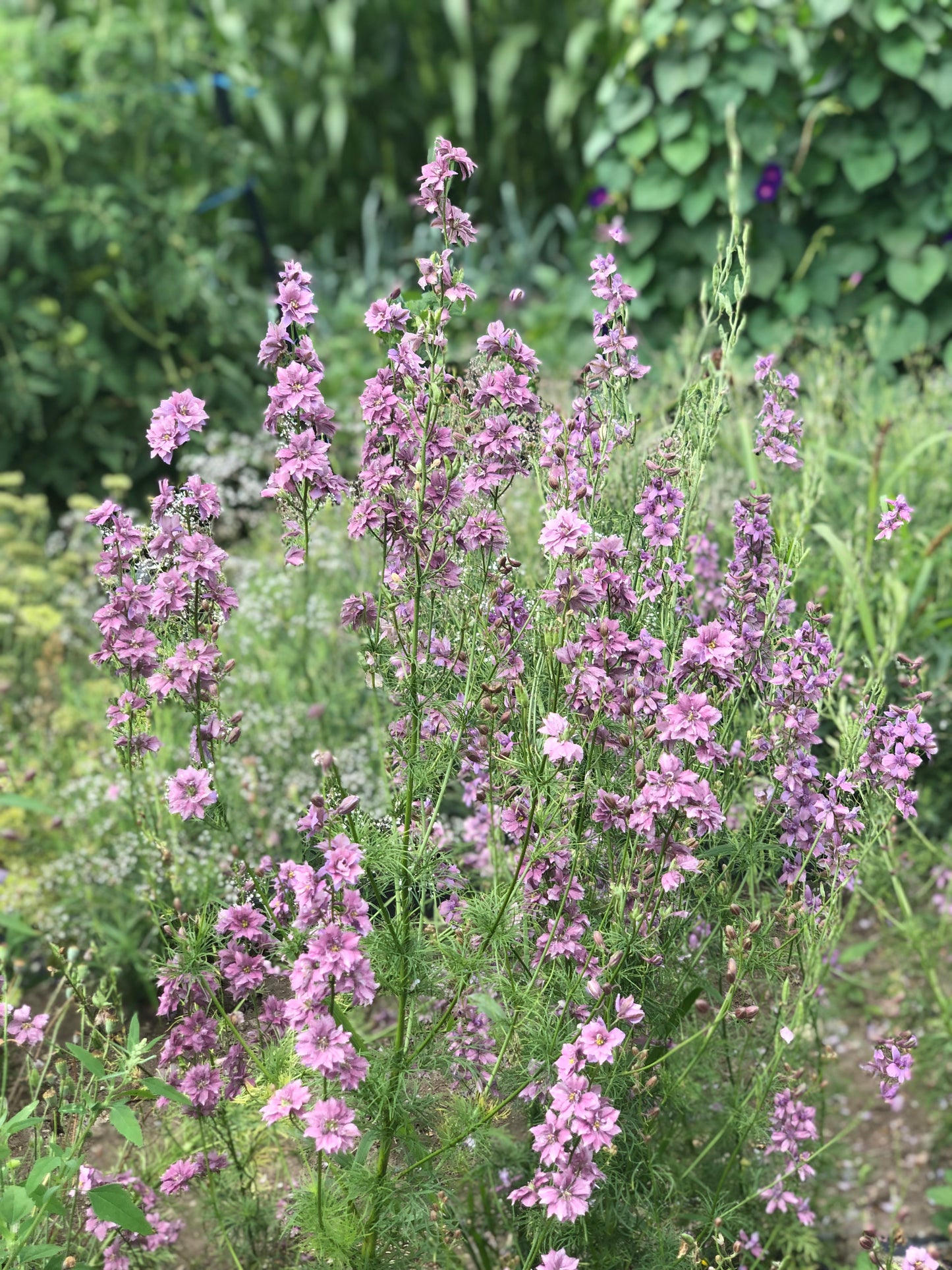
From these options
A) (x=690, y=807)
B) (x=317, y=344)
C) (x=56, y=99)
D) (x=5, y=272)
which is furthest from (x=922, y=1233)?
(x=56, y=99)

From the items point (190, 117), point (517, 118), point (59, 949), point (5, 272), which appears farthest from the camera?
point (517, 118)

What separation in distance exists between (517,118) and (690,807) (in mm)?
6291

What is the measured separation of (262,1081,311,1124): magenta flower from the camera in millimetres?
1454

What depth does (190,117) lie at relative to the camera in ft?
17.9

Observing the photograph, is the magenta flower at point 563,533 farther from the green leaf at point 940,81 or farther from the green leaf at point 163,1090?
the green leaf at point 940,81

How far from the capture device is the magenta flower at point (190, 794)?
162 cm

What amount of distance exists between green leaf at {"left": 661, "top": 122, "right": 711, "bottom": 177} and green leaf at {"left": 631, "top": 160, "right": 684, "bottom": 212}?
7cm

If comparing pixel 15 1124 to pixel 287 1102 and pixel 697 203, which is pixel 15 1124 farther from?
pixel 697 203

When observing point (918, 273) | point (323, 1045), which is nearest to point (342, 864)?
point (323, 1045)

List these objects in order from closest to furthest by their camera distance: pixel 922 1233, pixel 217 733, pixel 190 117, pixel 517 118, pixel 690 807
Result: 1. pixel 690 807
2. pixel 217 733
3. pixel 922 1233
4. pixel 190 117
5. pixel 517 118

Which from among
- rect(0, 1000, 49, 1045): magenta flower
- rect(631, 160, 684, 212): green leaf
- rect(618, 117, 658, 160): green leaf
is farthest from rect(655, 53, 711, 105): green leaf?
rect(0, 1000, 49, 1045): magenta flower

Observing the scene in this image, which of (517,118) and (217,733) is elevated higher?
(517,118)

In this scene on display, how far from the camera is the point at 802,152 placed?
519 centimetres

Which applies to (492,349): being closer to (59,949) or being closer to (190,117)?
(59,949)
